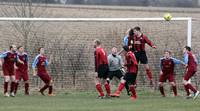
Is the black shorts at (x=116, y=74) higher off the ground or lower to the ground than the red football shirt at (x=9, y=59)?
lower

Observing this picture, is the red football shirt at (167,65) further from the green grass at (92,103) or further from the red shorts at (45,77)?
the red shorts at (45,77)

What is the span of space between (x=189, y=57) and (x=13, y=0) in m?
15.0

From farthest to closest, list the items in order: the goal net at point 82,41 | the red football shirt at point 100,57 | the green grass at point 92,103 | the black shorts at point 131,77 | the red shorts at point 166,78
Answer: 1. the goal net at point 82,41
2. the red shorts at point 166,78
3. the red football shirt at point 100,57
4. the black shorts at point 131,77
5. the green grass at point 92,103

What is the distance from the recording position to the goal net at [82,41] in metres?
28.4

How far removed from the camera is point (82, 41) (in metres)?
29.5

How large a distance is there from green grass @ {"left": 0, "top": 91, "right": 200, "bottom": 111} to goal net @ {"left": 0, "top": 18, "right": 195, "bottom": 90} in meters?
2.28

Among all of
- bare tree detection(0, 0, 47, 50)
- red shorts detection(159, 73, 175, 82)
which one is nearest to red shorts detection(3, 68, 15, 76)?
bare tree detection(0, 0, 47, 50)

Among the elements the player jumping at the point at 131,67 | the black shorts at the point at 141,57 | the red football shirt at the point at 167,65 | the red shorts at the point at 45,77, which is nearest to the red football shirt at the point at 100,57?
the player jumping at the point at 131,67

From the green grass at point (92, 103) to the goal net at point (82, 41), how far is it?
2.28 meters

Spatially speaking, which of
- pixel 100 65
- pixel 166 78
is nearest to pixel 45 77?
pixel 100 65

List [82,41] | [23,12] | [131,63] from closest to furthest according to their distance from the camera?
1. [131,63]
2. [82,41]
3. [23,12]

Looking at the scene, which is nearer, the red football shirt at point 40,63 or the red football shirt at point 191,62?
the red football shirt at point 191,62

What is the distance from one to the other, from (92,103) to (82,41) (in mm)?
7104

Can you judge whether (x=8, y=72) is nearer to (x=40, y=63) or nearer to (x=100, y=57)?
(x=40, y=63)
